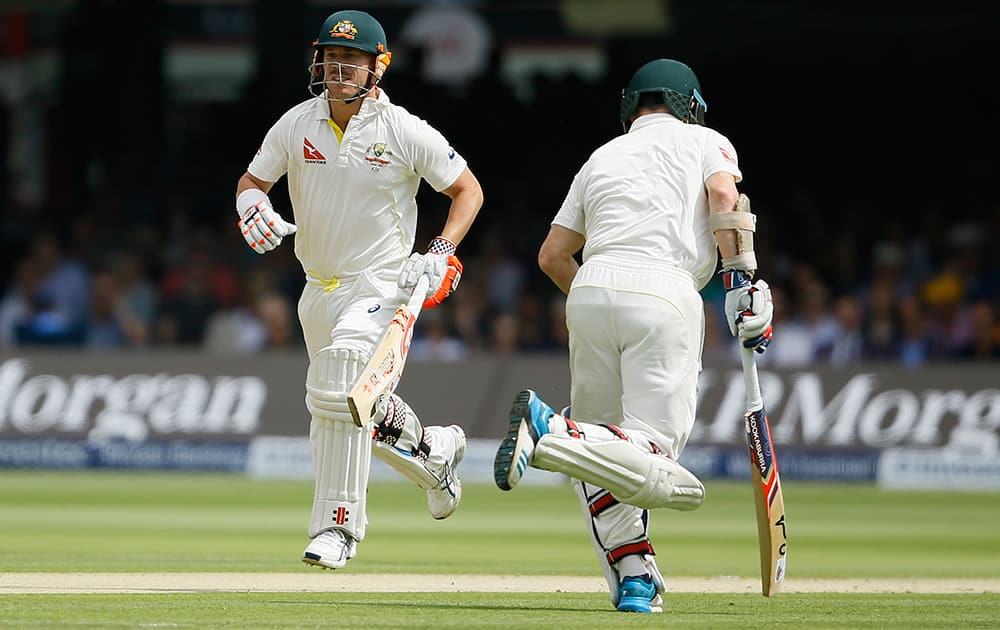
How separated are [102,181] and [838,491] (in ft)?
26.8

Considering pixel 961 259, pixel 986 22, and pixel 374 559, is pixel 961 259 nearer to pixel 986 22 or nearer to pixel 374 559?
pixel 986 22

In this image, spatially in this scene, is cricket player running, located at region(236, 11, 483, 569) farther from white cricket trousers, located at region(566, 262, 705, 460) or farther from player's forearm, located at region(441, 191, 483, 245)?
white cricket trousers, located at region(566, 262, 705, 460)

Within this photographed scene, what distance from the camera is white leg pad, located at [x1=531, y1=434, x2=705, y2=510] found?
461cm

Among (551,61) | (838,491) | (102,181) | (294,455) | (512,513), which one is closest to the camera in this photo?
(512,513)

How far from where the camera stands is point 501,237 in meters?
14.8

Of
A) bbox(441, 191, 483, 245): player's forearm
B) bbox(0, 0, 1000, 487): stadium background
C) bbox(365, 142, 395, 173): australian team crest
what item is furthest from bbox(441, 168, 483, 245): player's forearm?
bbox(0, 0, 1000, 487): stadium background

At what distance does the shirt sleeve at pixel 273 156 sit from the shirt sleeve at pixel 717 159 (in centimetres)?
Result: 146

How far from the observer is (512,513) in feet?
32.0

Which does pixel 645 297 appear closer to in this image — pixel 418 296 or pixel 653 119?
pixel 653 119

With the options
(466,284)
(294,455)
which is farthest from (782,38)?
(294,455)

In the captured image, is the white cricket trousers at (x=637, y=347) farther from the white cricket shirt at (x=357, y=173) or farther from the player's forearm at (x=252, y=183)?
the player's forearm at (x=252, y=183)

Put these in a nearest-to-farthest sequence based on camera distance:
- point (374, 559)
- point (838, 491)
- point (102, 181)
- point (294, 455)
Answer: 1. point (374, 559)
2. point (838, 491)
3. point (294, 455)
4. point (102, 181)

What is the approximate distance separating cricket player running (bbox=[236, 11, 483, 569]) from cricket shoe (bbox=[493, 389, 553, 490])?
92 cm

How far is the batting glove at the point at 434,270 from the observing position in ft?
17.8
